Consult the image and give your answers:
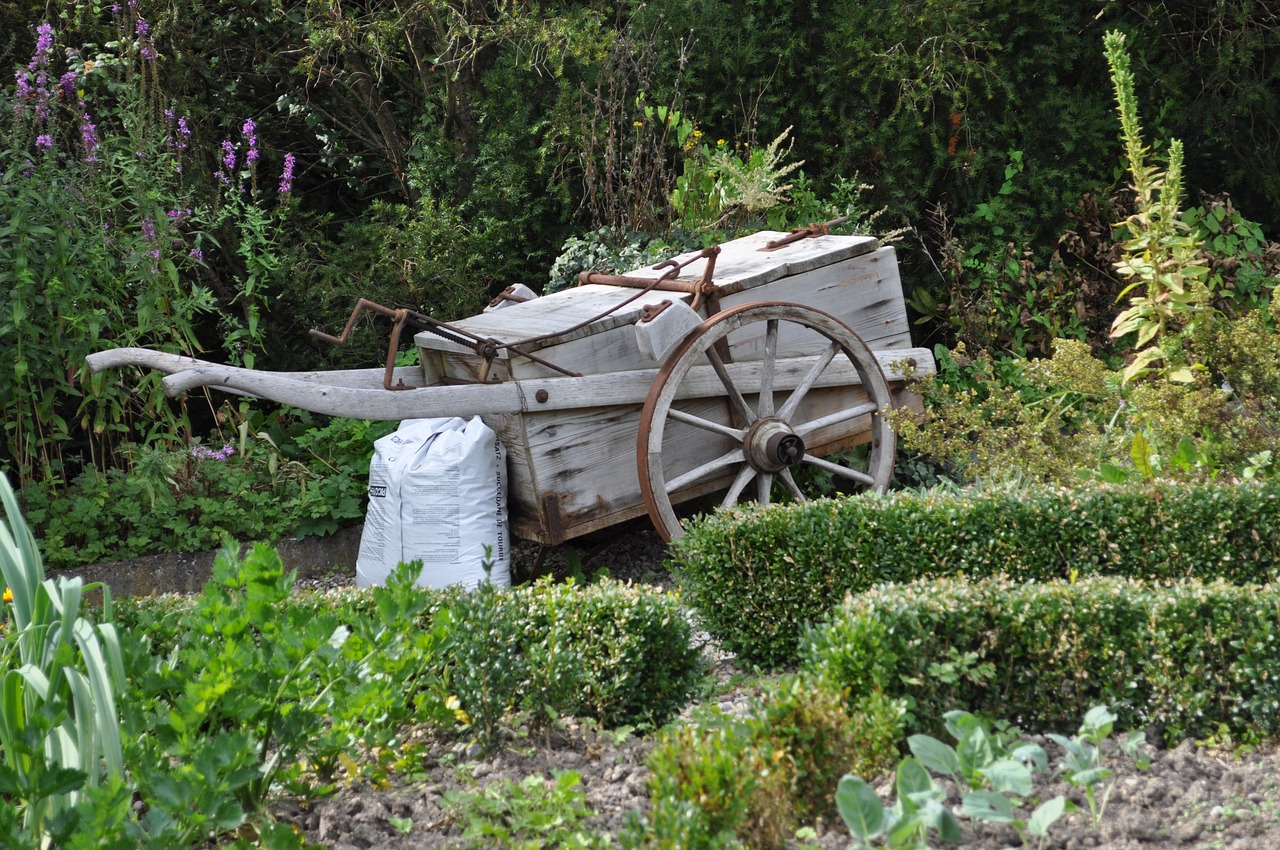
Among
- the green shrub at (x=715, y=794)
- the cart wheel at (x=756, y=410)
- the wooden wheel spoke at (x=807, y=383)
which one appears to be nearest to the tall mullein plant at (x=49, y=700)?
the green shrub at (x=715, y=794)

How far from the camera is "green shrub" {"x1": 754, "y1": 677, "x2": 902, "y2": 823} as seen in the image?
2012 millimetres

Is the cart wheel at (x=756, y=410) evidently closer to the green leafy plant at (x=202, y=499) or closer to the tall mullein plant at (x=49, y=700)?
the green leafy plant at (x=202, y=499)

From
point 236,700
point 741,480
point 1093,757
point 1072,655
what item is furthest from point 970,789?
point 741,480

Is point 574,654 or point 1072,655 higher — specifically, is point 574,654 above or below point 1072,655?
above

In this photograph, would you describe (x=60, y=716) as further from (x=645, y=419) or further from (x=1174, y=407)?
(x=1174, y=407)

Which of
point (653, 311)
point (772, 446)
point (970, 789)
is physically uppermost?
point (653, 311)

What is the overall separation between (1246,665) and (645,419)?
7.03ft

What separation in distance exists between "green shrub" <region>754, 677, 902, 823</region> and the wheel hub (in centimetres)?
216

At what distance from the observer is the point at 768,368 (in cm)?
430

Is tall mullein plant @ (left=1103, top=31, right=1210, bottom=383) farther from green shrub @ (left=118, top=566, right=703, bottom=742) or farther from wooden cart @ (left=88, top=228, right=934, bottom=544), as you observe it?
green shrub @ (left=118, top=566, right=703, bottom=742)

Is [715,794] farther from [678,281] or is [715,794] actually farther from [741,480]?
[678,281]

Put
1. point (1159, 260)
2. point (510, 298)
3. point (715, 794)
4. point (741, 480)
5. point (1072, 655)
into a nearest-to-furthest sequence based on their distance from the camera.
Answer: point (715, 794), point (1072, 655), point (1159, 260), point (741, 480), point (510, 298)

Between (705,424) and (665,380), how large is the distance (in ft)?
0.91

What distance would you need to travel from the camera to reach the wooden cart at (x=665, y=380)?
3.94 meters
